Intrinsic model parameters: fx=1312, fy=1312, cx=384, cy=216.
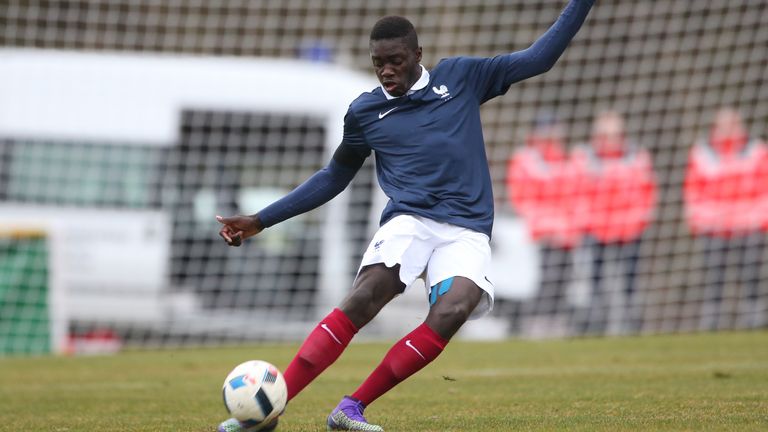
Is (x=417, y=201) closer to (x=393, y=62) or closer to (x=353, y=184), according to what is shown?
(x=393, y=62)

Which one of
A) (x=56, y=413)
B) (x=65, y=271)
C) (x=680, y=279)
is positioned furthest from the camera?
(x=680, y=279)

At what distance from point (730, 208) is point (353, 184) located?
4.18 m

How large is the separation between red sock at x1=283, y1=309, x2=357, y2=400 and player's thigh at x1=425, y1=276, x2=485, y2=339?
382 millimetres

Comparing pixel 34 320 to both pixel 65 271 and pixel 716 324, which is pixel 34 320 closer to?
pixel 65 271

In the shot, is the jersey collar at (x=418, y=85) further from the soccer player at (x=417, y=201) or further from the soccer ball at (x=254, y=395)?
the soccer ball at (x=254, y=395)

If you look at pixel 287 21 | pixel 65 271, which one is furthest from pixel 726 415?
pixel 287 21

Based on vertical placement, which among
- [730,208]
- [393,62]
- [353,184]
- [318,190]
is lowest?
[353,184]

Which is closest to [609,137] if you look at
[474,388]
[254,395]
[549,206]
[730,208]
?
[549,206]

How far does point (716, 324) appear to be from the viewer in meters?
14.2

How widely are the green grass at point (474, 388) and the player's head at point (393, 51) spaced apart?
5.10ft

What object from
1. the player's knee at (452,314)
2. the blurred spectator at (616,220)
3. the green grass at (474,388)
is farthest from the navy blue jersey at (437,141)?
the blurred spectator at (616,220)

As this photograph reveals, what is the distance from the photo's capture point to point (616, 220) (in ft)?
46.1

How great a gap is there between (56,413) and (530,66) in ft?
10.5

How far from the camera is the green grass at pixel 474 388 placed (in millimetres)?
6121
